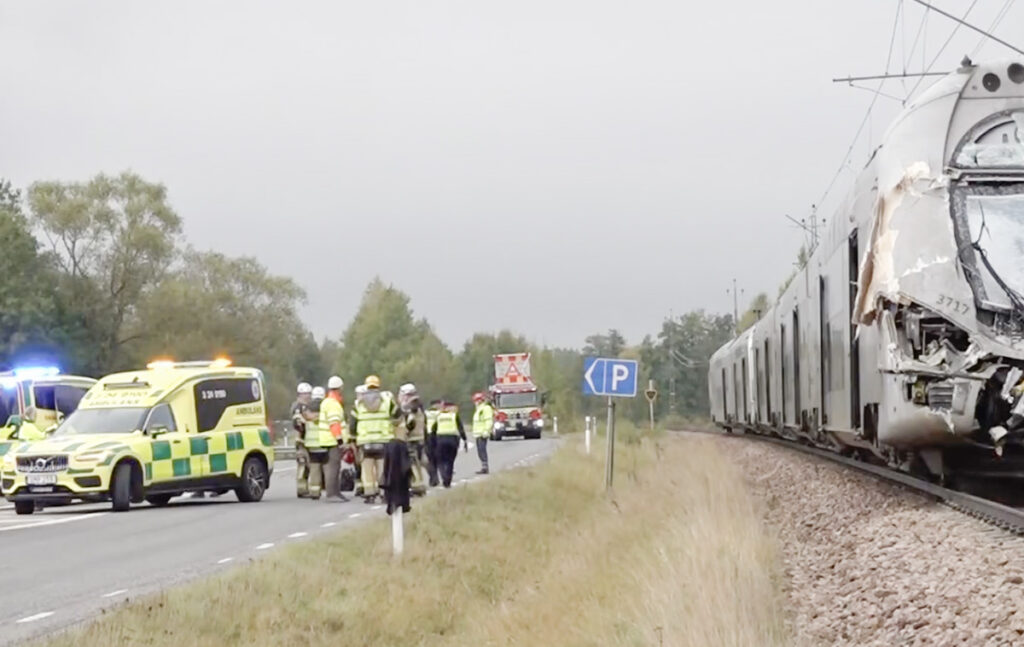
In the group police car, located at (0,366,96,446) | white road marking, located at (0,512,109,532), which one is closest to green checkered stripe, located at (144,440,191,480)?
white road marking, located at (0,512,109,532)

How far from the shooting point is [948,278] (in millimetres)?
12352

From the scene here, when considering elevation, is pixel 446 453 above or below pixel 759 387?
below

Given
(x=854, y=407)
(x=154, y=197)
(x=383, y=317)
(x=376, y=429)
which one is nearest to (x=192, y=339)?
(x=154, y=197)

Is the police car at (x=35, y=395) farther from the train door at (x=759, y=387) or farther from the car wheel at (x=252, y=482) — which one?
the train door at (x=759, y=387)

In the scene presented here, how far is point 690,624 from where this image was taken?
336 inches

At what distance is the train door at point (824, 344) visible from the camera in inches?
734

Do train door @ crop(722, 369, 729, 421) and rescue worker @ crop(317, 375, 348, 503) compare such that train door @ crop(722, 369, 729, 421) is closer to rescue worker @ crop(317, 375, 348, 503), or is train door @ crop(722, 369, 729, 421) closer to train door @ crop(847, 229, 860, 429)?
rescue worker @ crop(317, 375, 348, 503)

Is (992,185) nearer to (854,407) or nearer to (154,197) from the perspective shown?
(854,407)

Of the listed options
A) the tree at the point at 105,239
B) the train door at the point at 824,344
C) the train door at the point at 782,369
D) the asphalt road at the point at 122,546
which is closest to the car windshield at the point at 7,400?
the asphalt road at the point at 122,546

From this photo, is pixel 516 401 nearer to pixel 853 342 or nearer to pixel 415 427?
pixel 415 427

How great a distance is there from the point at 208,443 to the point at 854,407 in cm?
1143

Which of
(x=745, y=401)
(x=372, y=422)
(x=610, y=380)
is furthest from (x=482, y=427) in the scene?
(x=372, y=422)

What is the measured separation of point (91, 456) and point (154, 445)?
3.60 feet

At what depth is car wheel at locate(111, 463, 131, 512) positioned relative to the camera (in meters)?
22.6
